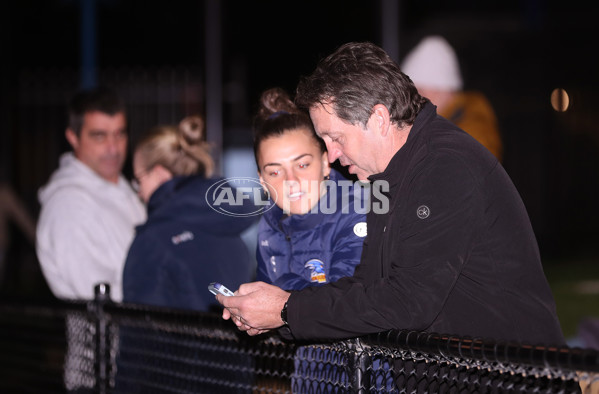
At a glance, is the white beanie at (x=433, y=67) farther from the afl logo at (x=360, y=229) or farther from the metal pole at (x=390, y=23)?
the afl logo at (x=360, y=229)

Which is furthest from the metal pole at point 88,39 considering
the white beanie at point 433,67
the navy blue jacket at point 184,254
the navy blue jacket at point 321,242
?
the navy blue jacket at point 321,242

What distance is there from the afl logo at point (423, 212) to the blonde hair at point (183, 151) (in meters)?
2.09

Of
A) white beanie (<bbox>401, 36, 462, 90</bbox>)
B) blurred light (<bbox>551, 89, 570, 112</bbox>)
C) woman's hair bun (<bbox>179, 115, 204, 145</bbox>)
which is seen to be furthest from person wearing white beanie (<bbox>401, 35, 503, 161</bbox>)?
blurred light (<bbox>551, 89, 570, 112</bbox>)

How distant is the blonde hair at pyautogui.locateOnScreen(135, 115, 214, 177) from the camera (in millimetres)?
4223

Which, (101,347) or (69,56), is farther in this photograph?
(69,56)

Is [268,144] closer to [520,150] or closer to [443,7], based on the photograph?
[520,150]

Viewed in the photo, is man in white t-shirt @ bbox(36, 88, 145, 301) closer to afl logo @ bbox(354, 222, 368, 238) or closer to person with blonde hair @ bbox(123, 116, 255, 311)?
person with blonde hair @ bbox(123, 116, 255, 311)

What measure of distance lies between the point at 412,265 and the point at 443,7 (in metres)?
27.1

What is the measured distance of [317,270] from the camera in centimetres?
288

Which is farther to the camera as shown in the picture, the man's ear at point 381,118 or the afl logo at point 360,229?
the afl logo at point 360,229

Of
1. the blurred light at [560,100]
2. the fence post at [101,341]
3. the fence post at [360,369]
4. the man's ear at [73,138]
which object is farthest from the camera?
the blurred light at [560,100]

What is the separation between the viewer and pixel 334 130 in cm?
262

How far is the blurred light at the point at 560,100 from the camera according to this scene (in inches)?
→ 683

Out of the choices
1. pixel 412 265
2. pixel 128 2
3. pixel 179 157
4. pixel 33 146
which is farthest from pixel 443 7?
pixel 412 265
